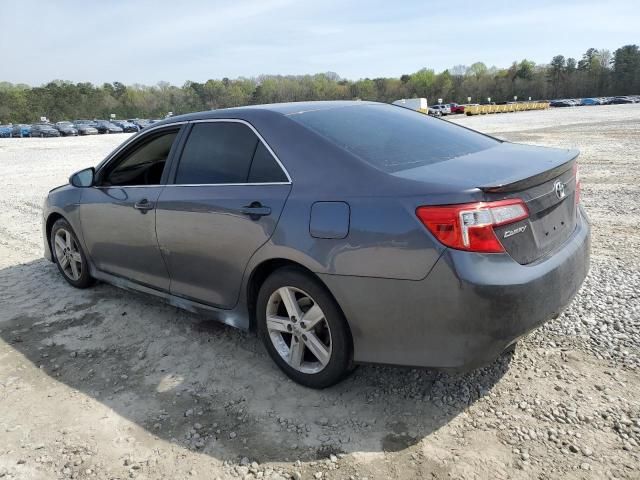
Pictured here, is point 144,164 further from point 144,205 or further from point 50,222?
point 50,222

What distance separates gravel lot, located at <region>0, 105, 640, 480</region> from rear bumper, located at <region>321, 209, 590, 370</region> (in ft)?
1.41

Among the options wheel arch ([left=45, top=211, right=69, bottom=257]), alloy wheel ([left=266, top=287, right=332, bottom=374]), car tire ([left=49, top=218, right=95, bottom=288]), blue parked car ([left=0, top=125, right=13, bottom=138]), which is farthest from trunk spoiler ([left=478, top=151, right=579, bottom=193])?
blue parked car ([left=0, top=125, right=13, bottom=138])

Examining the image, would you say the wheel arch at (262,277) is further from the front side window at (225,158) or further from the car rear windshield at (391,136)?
the car rear windshield at (391,136)

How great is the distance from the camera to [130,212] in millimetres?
→ 4004

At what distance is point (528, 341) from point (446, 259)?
152cm

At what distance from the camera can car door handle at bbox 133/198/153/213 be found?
3.80 meters

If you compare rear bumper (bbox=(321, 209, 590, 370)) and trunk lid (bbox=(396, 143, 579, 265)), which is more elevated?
trunk lid (bbox=(396, 143, 579, 265))

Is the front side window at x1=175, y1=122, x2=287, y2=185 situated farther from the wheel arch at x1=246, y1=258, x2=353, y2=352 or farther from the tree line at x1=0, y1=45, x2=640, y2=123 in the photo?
the tree line at x1=0, y1=45, x2=640, y2=123

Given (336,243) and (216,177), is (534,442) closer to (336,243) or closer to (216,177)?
(336,243)

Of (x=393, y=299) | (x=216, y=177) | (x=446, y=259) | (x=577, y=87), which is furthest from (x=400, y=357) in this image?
(x=577, y=87)

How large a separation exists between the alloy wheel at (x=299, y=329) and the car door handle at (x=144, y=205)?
136cm

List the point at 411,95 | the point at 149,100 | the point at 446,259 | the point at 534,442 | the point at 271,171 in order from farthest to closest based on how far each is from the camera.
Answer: the point at 411,95, the point at 149,100, the point at 271,171, the point at 534,442, the point at 446,259

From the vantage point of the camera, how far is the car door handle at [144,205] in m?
3.80

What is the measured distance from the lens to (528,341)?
3.45m
